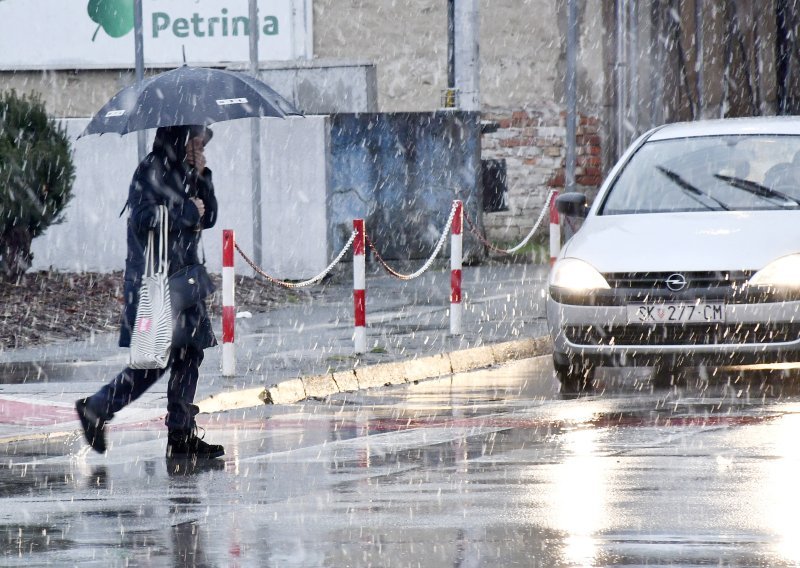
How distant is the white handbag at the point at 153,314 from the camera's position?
8.86 metres

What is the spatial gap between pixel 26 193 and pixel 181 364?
310 inches

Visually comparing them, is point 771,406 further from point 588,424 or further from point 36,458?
point 36,458

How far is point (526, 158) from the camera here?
85.0 feet

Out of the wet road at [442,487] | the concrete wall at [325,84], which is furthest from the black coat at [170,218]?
the concrete wall at [325,84]

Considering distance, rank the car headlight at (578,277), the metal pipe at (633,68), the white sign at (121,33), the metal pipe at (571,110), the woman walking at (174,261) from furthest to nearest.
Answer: the white sign at (121,33) → the metal pipe at (633,68) → the metal pipe at (571,110) → the car headlight at (578,277) → the woman walking at (174,261)

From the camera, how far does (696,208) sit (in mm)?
12023

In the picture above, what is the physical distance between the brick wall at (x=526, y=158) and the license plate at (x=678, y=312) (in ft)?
47.9

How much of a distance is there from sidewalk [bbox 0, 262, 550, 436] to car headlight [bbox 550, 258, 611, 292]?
65.4 inches

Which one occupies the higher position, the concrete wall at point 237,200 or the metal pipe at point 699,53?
the metal pipe at point 699,53

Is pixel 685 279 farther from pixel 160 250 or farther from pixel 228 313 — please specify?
pixel 160 250

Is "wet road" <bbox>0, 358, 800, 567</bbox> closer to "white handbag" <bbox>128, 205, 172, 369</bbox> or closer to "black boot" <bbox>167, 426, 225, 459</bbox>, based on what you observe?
"black boot" <bbox>167, 426, 225, 459</bbox>

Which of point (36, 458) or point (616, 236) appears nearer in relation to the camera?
point (36, 458)

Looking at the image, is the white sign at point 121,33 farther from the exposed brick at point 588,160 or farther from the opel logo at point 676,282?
the opel logo at point 676,282

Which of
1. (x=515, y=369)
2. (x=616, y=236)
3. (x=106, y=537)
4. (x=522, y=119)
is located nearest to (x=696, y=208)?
(x=616, y=236)
